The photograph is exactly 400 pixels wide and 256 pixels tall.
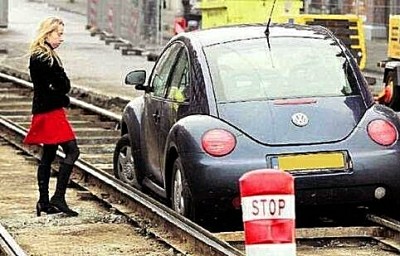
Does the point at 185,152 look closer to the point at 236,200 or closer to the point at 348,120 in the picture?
the point at 236,200

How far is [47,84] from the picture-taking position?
10.5 meters

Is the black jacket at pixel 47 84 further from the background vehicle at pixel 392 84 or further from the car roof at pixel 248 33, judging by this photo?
the background vehicle at pixel 392 84

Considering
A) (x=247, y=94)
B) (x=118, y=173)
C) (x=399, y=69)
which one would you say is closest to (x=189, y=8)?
(x=399, y=69)

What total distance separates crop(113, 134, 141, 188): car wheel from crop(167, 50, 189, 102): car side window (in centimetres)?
128

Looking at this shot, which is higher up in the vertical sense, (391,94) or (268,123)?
(268,123)

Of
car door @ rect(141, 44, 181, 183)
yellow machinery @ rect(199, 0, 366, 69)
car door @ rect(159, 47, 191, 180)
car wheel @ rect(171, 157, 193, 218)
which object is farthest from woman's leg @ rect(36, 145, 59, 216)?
yellow machinery @ rect(199, 0, 366, 69)

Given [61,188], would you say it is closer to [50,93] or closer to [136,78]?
[50,93]

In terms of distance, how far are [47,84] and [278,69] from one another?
1.81 metres

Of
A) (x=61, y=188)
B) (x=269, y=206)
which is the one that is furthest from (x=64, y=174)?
(x=269, y=206)

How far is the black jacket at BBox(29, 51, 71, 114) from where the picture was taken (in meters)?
10.5

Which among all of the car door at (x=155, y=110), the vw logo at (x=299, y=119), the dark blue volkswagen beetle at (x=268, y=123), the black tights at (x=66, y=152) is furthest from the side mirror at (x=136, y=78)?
the vw logo at (x=299, y=119)

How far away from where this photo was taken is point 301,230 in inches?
376

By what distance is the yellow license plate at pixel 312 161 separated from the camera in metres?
9.40

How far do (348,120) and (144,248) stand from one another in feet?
5.70
